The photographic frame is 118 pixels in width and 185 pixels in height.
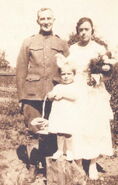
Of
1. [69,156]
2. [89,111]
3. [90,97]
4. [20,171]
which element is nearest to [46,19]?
[90,97]

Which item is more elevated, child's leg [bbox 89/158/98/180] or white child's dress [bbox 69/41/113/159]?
white child's dress [bbox 69/41/113/159]

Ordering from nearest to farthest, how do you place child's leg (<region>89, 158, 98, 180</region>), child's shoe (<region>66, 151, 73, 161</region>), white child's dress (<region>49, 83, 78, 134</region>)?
white child's dress (<region>49, 83, 78, 134</region>) < child's shoe (<region>66, 151, 73, 161</region>) < child's leg (<region>89, 158, 98, 180</region>)

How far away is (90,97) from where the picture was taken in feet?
19.4

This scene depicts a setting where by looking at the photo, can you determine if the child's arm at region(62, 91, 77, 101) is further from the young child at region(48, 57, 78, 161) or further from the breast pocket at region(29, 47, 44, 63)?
the breast pocket at region(29, 47, 44, 63)

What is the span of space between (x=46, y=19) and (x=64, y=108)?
1.28 m

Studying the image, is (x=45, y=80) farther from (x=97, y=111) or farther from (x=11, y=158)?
(x=11, y=158)

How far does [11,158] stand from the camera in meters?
7.64

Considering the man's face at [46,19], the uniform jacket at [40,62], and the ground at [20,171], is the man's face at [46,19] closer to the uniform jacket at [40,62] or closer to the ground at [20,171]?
the uniform jacket at [40,62]

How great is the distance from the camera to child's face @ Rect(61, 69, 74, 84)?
18.8ft

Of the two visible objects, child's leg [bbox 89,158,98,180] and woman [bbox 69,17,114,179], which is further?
child's leg [bbox 89,158,98,180]

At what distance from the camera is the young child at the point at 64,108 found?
5.71 metres

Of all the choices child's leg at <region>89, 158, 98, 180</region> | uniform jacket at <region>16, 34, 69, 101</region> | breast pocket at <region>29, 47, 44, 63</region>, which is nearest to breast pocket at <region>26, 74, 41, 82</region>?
uniform jacket at <region>16, 34, 69, 101</region>

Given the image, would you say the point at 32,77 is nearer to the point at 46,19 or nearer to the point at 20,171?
the point at 46,19

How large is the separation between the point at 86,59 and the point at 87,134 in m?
1.06
